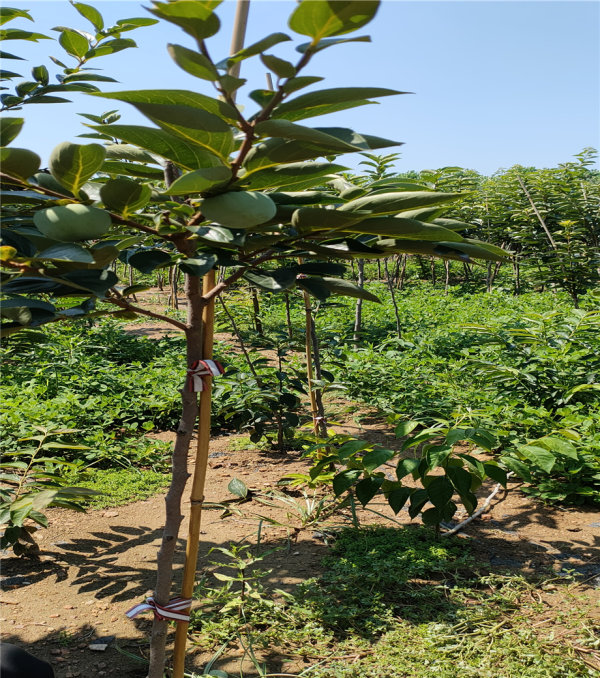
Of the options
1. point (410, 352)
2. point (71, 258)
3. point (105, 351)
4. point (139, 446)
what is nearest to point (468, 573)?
point (71, 258)

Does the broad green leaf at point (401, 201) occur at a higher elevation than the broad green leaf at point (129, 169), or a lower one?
lower

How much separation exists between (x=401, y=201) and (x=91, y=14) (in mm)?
918

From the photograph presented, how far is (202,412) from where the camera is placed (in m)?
1.24

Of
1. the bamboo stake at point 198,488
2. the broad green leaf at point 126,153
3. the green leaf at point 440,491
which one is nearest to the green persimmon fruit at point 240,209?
the broad green leaf at point 126,153

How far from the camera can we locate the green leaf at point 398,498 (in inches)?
73.9

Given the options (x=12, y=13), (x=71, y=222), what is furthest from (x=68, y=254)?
(x=12, y=13)

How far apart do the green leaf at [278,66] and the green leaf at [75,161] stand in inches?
9.0

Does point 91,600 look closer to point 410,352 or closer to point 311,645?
point 311,645

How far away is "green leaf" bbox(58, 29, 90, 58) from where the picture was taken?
3.87 feet

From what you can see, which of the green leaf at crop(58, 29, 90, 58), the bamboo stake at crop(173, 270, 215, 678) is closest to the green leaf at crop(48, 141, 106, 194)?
the bamboo stake at crop(173, 270, 215, 678)

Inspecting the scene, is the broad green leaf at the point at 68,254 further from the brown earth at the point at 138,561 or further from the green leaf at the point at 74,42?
the brown earth at the point at 138,561

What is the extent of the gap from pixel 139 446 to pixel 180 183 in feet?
10.4

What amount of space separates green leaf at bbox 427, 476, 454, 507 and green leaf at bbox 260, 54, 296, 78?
1.52 metres

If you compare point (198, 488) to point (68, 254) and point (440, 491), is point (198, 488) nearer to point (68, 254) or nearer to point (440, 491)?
point (68, 254)
